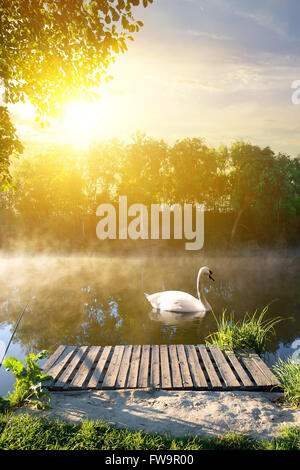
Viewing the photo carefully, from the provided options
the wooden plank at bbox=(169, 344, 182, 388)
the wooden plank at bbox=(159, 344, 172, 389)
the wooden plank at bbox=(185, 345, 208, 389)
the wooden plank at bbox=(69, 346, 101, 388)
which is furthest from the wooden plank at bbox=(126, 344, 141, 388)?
the wooden plank at bbox=(185, 345, 208, 389)

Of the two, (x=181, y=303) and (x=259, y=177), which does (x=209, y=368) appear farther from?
(x=259, y=177)

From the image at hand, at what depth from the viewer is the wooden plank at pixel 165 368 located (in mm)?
5687

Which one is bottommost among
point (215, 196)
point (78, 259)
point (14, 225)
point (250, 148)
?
point (78, 259)

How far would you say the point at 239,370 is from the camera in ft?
20.0

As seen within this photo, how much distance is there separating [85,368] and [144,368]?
1.13 m

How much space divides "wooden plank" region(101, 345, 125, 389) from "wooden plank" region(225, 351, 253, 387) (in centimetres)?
222

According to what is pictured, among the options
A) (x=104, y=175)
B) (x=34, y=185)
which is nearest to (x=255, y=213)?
(x=104, y=175)

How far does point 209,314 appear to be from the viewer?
1118 centimetres

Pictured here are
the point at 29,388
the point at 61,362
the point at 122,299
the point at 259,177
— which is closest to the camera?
the point at 29,388

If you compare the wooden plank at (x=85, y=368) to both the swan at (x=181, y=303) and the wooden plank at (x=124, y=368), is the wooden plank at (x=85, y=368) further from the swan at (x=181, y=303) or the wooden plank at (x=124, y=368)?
the swan at (x=181, y=303)

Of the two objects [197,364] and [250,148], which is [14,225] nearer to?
[250,148]

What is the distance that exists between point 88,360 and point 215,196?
27.2 meters

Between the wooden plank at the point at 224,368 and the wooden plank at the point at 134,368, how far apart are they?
156cm

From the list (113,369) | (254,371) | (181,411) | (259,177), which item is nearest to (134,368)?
(113,369)
